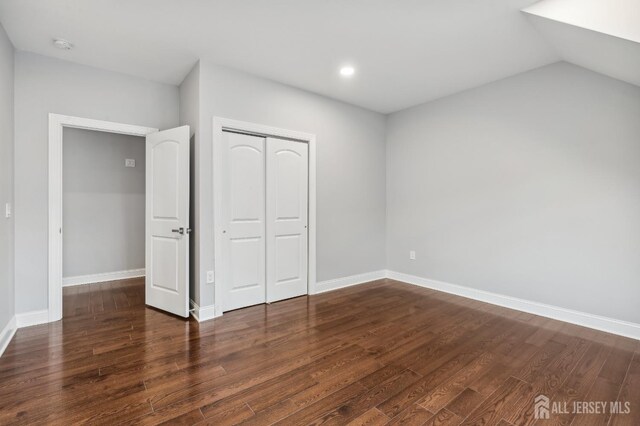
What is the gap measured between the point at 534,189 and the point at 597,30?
5.58ft

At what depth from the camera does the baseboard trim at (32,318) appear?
2.92 meters

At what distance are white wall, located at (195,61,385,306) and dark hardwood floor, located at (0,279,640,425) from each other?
0.86 meters

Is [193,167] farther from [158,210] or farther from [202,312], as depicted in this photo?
[202,312]

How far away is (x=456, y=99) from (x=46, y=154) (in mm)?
4762

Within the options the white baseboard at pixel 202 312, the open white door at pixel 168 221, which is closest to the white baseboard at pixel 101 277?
the open white door at pixel 168 221

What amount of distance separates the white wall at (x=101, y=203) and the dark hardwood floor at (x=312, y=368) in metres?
1.64

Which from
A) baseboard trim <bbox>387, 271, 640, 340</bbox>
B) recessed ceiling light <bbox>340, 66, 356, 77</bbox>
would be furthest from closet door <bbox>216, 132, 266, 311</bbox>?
baseboard trim <bbox>387, 271, 640, 340</bbox>

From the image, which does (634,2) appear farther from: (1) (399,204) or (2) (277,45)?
(1) (399,204)

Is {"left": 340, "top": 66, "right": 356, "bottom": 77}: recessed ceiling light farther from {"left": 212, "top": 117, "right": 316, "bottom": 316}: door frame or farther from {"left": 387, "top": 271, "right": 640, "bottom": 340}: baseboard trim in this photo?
{"left": 387, "top": 271, "right": 640, "bottom": 340}: baseboard trim

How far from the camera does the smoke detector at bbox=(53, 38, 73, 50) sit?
279cm

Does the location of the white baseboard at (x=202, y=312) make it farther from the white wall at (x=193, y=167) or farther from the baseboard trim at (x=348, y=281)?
the baseboard trim at (x=348, y=281)

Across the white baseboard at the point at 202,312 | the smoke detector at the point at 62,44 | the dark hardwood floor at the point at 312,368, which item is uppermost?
the smoke detector at the point at 62,44

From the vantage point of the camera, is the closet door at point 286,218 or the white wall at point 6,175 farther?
the closet door at point 286,218

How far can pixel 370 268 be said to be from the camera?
4.82 m
